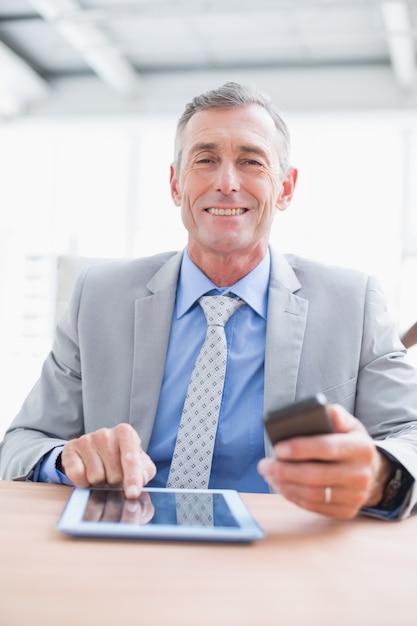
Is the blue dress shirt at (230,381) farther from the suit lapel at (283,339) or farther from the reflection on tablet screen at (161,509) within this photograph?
the reflection on tablet screen at (161,509)

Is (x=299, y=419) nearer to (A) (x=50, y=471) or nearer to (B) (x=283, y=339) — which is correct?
(A) (x=50, y=471)

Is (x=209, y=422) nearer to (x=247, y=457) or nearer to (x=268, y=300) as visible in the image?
(x=247, y=457)

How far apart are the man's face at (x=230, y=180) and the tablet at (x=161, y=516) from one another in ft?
2.63

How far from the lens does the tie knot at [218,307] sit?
1.50m

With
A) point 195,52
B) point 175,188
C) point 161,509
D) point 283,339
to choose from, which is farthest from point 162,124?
point 161,509

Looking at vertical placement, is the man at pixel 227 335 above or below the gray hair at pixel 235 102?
below

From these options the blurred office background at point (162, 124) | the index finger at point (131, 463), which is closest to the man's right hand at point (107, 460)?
the index finger at point (131, 463)

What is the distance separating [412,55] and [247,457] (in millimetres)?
5926

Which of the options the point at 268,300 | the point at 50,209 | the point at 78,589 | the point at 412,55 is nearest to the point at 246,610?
the point at 78,589

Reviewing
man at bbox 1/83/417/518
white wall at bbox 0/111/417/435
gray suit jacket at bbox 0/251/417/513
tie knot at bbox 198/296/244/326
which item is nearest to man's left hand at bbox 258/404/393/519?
man at bbox 1/83/417/518

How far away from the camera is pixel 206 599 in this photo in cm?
58

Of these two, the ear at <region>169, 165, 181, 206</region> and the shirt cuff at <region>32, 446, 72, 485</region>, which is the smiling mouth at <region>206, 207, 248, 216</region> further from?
the shirt cuff at <region>32, 446, 72, 485</region>

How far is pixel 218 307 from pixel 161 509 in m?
0.72

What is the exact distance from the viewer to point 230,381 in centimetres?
144
